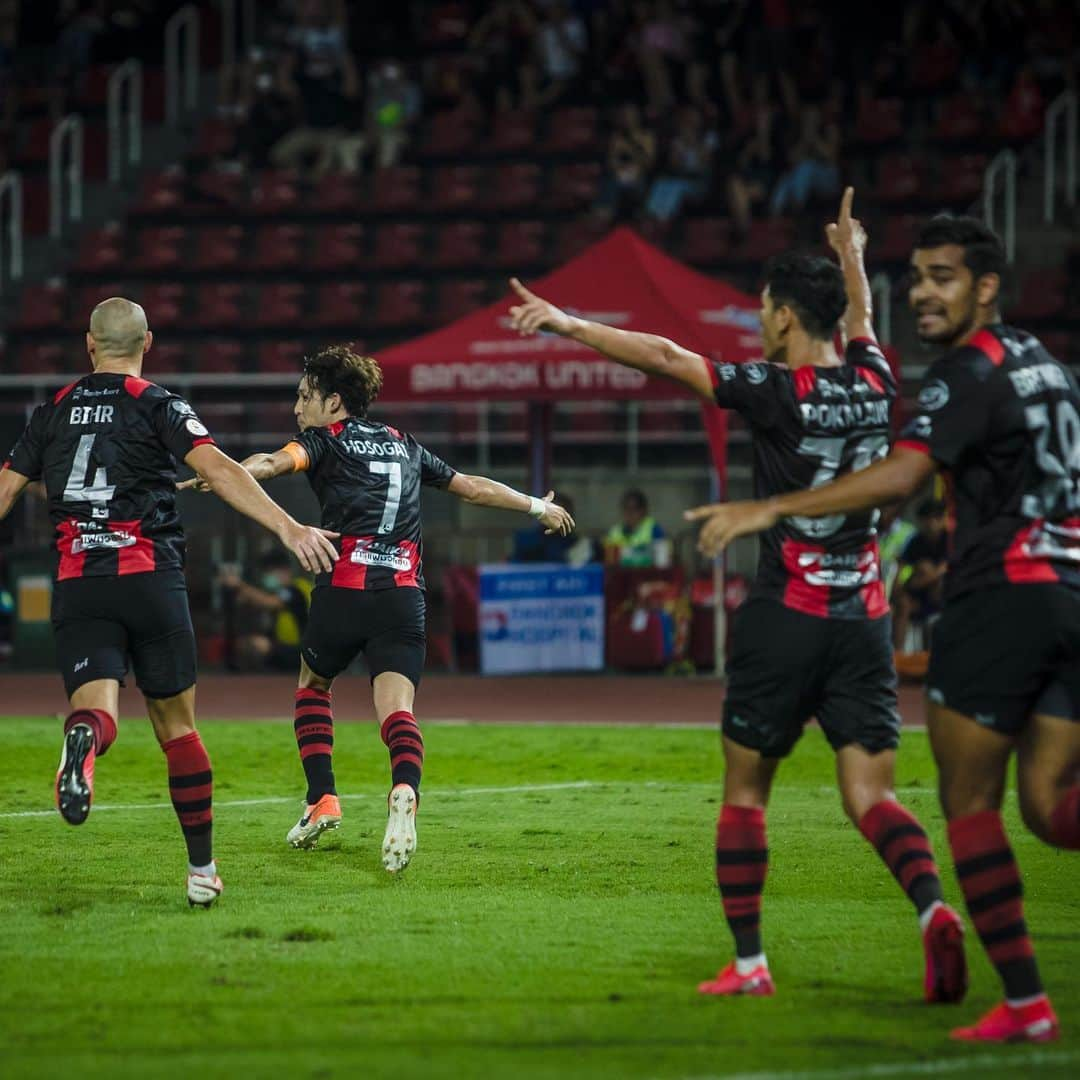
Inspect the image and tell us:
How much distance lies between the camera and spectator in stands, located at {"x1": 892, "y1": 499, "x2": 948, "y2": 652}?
63.0ft

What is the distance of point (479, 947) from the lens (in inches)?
267

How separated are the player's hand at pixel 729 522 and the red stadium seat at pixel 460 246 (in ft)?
67.7

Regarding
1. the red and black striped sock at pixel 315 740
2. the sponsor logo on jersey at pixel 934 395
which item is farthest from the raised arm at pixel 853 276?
the red and black striped sock at pixel 315 740

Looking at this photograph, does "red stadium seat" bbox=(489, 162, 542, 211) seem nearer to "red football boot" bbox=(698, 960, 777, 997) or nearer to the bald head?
the bald head

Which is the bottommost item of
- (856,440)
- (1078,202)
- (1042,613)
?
(1042,613)

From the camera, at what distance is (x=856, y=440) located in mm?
6203

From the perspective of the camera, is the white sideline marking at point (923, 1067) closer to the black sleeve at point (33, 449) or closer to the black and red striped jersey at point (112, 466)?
the black and red striped jersey at point (112, 466)

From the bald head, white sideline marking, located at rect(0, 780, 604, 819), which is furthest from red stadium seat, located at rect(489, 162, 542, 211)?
the bald head

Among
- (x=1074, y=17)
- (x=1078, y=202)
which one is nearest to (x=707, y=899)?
(x=1078, y=202)

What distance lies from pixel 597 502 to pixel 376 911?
46.7 ft

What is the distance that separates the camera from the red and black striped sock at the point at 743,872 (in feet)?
19.8

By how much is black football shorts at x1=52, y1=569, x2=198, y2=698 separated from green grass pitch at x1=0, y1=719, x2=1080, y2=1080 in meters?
0.92

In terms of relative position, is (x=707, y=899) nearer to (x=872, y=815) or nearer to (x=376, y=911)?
(x=376, y=911)

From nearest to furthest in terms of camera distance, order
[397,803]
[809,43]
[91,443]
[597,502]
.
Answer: [91,443]
[397,803]
[597,502]
[809,43]
